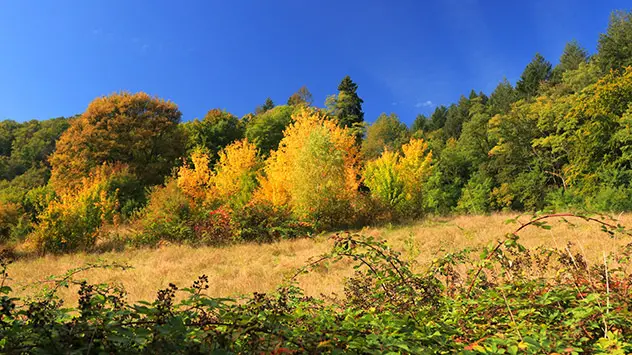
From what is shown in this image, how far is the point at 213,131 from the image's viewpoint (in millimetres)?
31391

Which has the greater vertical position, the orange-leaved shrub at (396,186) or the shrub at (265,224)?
the orange-leaved shrub at (396,186)

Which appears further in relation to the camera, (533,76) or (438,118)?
(438,118)

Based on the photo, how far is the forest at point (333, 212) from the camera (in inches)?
57.8

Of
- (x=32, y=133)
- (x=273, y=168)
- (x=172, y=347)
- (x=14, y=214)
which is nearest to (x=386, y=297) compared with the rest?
(x=172, y=347)

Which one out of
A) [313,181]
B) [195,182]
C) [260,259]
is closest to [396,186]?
[313,181]

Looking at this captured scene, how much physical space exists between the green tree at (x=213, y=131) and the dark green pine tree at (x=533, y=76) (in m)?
43.0

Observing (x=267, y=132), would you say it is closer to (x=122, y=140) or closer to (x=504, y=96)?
(x=122, y=140)

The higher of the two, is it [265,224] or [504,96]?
[504,96]

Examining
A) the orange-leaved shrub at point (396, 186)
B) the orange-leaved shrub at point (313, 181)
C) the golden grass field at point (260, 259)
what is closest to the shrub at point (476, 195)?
the orange-leaved shrub at point (396, 186)

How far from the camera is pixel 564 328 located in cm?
192

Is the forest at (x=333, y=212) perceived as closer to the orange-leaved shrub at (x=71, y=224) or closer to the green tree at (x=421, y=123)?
the orange-leaved shrub at (x=71, y=224)

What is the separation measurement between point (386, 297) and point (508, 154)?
34253 millimetres

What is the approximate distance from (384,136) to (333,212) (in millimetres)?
35595

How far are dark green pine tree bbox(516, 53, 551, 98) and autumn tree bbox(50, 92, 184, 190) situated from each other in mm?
49257
